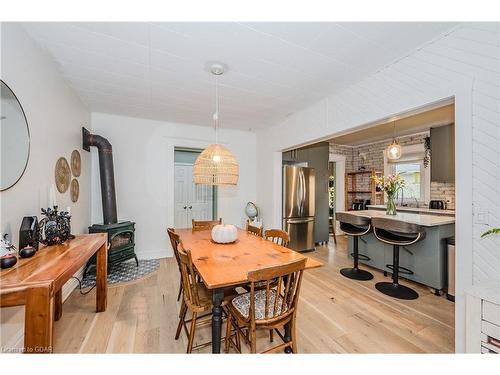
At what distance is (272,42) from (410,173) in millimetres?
4590

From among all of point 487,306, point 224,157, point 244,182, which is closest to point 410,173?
point 244,182

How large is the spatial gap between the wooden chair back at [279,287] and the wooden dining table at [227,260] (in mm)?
128

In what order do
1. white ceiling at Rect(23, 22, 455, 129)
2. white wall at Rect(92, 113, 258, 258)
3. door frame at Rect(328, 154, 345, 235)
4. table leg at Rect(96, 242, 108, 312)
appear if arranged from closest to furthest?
white ceiling at Rect(23, 22, 455, 129) → table leg at Rect(96, 242, 108, 312) → white wall at Rect(92, 113, 258, 258) → door frame at Rect(328, 154, 345, 235)

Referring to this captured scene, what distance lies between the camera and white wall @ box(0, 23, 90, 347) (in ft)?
5.12

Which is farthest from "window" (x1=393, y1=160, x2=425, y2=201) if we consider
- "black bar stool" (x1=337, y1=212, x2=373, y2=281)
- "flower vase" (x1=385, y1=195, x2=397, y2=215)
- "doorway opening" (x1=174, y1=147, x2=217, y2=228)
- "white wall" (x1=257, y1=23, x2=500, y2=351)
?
"doorway opening" (x1=174, y1=147, x2=217, y2=228)

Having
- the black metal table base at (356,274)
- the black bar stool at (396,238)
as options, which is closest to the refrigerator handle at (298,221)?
the black metal table base at (356,274)

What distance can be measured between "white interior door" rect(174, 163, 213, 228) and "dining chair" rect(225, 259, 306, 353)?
3.67 m

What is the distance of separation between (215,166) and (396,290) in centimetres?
272

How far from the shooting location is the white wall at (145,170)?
370 cm

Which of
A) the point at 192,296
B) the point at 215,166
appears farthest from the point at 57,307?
the point at 215,166

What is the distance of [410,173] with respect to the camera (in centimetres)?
481

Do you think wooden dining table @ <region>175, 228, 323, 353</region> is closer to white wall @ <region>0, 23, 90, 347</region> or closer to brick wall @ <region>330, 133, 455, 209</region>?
white wall @ <region>0, 23, 90, 347</region>

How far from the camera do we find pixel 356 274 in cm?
322
